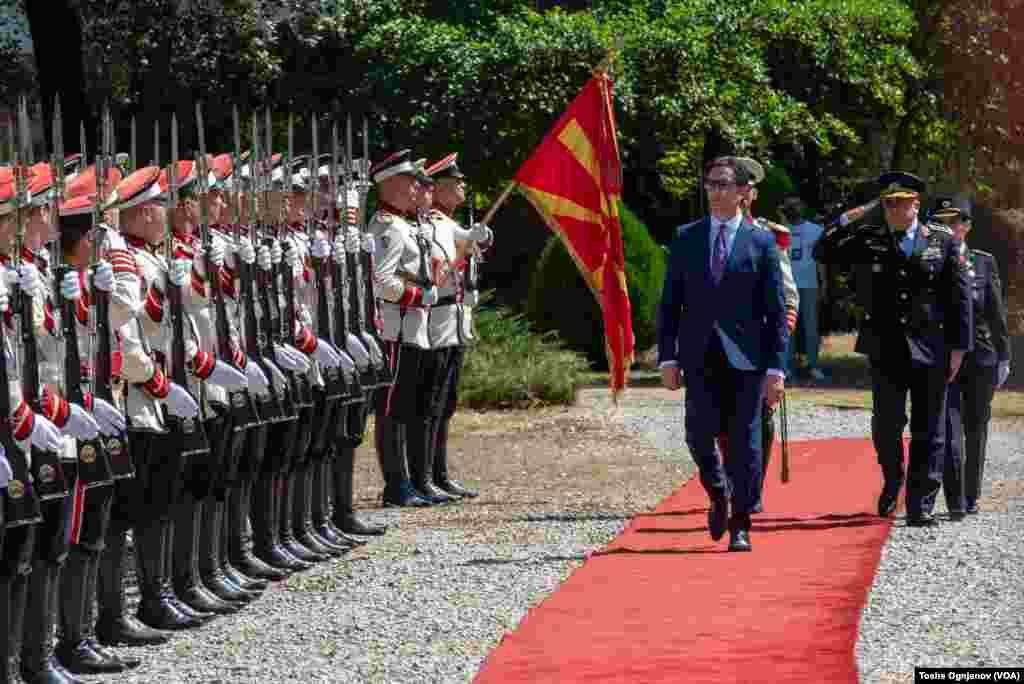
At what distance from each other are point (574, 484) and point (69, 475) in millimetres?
6914

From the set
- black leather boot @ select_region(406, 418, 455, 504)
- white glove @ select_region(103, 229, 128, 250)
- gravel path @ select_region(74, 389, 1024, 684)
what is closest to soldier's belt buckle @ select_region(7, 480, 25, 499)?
gravel path @ select_region(74, 389, 1024, 684)

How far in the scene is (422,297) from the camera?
41.3 feet

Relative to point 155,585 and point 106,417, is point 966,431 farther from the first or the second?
point 106,417

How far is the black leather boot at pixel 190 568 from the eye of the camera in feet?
30.3

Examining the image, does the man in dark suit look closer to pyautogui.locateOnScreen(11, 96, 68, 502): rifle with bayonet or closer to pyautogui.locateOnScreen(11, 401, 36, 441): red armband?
pyautogui.locateOnScreen(11, 96, 68, 502): rifle with bayonet

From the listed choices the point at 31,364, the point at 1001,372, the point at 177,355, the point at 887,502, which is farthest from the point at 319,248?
the point at 1001,372

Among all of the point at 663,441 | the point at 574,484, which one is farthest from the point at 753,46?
the point at 574,484

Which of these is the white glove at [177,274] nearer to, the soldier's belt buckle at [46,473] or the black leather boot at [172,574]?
the black leather boot at [172,574]

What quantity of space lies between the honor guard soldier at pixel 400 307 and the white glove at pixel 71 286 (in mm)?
4920

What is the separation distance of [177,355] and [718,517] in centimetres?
322

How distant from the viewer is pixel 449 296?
13047 millimetres

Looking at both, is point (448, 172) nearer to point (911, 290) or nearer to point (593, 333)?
point (911, 290)

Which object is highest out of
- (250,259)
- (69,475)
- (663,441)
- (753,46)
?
(753,46)

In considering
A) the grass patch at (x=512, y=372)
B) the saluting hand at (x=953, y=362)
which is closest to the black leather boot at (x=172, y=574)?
the saluting hand at (x=953, y=362)
